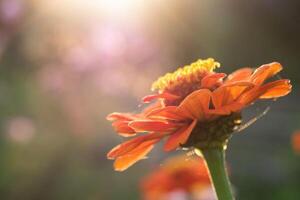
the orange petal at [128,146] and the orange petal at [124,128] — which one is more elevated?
the orange petal at [124,128]

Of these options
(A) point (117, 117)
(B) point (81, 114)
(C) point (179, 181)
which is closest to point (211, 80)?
(A) point (117, 117)

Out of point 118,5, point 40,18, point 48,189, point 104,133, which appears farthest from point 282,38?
point 48,189

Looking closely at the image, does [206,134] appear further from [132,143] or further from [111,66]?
[111,66]

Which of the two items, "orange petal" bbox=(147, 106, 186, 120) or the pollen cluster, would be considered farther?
the pollen cluster

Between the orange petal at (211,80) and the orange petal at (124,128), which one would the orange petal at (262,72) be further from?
the orange petal at (124,128)

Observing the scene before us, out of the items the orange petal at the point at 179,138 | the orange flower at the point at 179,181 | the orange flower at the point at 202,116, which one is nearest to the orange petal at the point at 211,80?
the orange flower at the point at 202,116

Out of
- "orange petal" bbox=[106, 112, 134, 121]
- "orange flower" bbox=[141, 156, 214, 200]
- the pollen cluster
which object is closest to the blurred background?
"orange flower" bbox=[141, 156, 214, 200]

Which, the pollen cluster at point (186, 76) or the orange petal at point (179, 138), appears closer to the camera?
the orange petal at point (179, 138)

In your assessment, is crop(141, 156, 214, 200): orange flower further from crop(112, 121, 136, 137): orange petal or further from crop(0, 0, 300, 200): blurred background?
crop(0, 0, 300, 200): blurred background
